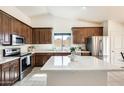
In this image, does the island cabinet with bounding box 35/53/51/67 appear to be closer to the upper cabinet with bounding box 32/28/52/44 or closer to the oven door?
the upper cabinet with bounding box 32/28/52/44

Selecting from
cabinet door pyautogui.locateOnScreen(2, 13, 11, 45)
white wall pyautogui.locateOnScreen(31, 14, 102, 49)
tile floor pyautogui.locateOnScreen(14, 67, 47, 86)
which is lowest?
tile floor pyautogui.locateOnScreen(14, 67, 47, 86)

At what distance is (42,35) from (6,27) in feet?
12.9

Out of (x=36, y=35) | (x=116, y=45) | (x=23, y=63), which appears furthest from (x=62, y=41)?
(x=23, y=63)

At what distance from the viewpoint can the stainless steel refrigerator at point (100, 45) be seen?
7.20 m

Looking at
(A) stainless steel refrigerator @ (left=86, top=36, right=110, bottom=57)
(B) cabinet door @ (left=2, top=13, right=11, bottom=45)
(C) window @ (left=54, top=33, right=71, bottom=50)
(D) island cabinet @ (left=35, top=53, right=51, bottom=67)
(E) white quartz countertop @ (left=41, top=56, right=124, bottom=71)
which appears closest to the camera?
(E) white quartz countertop @ (left=41, top=56, right=124, bottom=71)

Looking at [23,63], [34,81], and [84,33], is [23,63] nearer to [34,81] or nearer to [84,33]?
[34,81]

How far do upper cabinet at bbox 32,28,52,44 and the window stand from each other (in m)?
0.50

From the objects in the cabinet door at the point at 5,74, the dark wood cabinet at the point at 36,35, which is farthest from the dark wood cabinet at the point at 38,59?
the cabinet door at the point at 5,74

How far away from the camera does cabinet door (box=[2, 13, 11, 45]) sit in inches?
174

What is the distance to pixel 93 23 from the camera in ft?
28.2

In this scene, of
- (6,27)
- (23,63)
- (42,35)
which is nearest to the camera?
(6,27)

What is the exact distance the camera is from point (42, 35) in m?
8.50

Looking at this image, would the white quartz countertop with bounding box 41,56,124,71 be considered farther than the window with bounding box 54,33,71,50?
No

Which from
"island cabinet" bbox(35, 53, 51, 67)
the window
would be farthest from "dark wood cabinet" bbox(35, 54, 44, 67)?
the window
